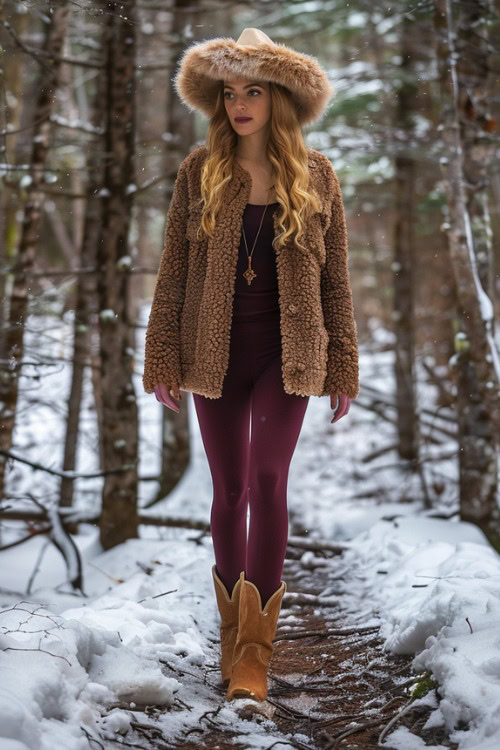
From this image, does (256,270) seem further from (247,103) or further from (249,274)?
(247,103)

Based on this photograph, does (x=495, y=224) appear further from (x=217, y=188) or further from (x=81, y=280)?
(x=217, y=188)

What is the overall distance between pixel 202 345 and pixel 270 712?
1.44 meters

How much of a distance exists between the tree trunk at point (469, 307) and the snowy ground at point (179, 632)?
15.0 inches

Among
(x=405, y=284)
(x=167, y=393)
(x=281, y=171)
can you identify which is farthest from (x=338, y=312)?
(x=405, y=284)

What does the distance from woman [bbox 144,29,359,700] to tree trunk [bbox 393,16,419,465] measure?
21.2 ft

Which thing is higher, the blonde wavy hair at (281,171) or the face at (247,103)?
the face at (247,103)

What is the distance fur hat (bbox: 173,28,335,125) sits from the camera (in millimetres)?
3125

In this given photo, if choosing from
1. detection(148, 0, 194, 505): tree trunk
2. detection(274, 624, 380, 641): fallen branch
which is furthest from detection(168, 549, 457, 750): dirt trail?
detection(148, 0, 194, 505): tree trunk

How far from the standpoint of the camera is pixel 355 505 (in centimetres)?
920

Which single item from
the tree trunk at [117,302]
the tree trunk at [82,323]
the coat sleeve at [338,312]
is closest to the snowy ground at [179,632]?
the tree trunk at [117,302]

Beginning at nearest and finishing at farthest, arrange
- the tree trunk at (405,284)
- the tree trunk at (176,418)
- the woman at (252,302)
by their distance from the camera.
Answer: the woman at (252,302), the tree trunk at (176,418), the tree trunk at (405,284)

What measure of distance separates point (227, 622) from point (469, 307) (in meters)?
3.16

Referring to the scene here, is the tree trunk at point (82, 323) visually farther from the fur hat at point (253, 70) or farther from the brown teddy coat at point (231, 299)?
the fur hat at point (253, 70)

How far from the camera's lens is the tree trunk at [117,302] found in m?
5.86
